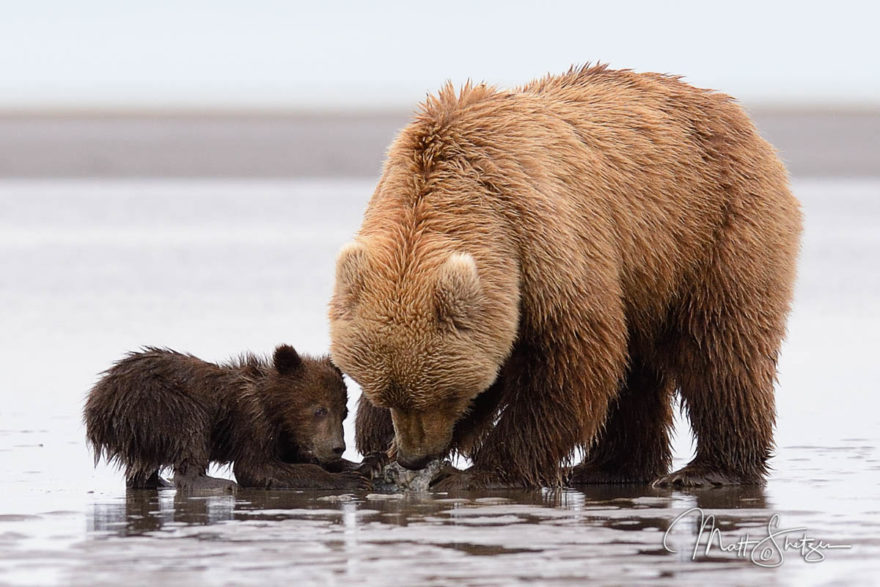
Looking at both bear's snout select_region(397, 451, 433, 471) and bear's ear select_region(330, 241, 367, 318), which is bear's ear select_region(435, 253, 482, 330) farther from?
bear's snout select_region(397, 451, 433, 471)

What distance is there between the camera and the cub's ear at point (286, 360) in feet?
28.1

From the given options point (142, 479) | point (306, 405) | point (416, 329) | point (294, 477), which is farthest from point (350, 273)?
point (142, 479)

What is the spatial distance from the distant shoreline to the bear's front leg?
43.8 meters

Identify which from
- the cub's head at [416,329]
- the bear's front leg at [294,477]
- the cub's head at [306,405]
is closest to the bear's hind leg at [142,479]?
the bear's front leg at [294,477]

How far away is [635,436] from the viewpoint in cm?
923

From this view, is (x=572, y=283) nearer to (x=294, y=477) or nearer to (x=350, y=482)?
(x=350, y=482)

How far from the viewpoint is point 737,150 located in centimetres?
903

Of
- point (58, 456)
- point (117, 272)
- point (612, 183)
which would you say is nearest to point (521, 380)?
point (612, 183)

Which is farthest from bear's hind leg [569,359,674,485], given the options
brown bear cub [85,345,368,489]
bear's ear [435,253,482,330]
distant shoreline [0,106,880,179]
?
distant shoreline [0,106,880,179]

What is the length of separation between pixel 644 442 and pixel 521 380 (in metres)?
1.34

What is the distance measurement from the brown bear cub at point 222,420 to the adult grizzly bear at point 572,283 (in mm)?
371

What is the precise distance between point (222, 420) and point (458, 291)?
1822 millimetres

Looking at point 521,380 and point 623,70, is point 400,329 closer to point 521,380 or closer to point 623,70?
point 521,380

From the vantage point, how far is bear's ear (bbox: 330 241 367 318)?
24.8 ft
